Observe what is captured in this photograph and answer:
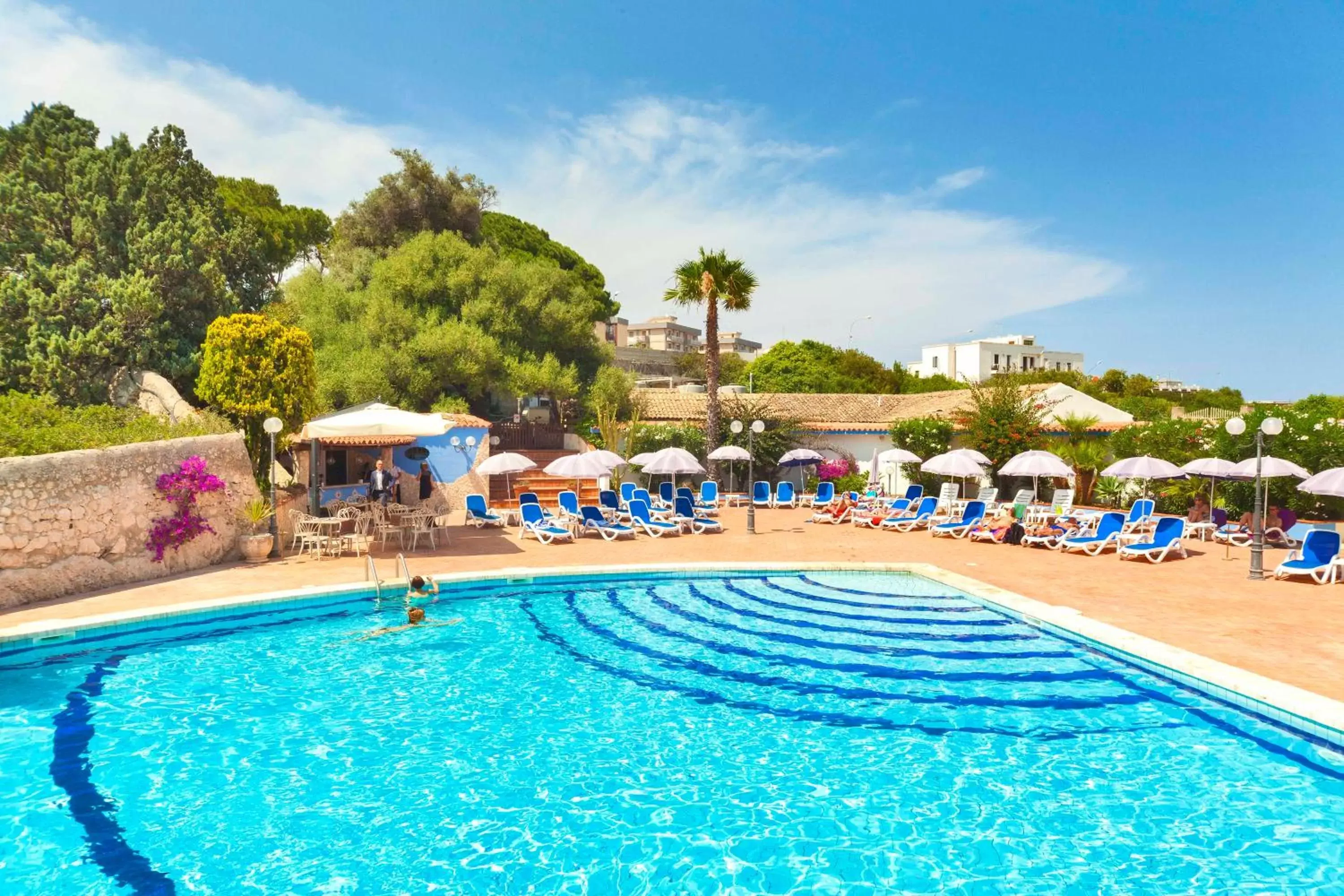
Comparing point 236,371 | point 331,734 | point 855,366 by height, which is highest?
point 855,366

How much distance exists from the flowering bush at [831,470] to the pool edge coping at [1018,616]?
47.0 feet

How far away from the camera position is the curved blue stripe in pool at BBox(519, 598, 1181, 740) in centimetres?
668

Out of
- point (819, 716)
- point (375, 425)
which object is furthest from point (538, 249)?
point (819, 716)

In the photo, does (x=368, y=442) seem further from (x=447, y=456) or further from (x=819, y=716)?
(x=819, y=716)

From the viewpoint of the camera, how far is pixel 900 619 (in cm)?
1037

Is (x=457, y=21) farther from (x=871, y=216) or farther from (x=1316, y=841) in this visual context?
(x=1316, y=841)

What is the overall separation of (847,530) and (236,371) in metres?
13.8

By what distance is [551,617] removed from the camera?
34.8 feet

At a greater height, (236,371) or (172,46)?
(172,46)

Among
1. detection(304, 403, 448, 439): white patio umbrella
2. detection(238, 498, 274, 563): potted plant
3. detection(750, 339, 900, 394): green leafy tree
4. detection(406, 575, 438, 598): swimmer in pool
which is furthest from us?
detection(750, 339, 900, 394): green leafy tree

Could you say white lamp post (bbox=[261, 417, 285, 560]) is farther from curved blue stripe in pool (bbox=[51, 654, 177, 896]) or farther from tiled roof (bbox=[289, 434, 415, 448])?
curved blue stripe in pool (bbox=[51, 654, 177, 896])

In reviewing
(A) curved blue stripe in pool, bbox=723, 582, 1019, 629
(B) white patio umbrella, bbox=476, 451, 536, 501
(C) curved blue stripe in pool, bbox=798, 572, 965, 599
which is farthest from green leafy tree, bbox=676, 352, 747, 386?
(A) curved blue stripe in pool, bbox=723, 582, 1019, 629

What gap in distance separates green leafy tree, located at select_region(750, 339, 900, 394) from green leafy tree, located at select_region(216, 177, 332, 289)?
30.5 metres

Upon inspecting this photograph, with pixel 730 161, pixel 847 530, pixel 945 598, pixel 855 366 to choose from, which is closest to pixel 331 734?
pixel 945 598
